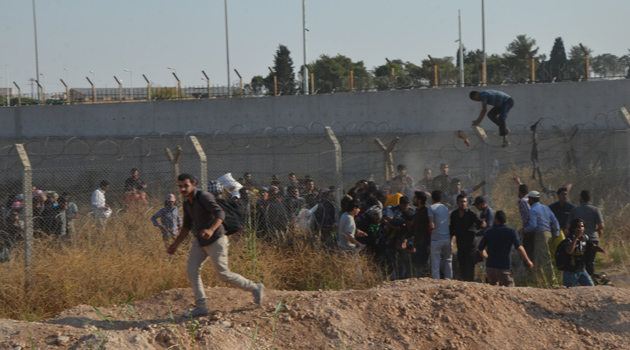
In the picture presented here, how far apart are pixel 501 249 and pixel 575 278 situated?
3.06 feet

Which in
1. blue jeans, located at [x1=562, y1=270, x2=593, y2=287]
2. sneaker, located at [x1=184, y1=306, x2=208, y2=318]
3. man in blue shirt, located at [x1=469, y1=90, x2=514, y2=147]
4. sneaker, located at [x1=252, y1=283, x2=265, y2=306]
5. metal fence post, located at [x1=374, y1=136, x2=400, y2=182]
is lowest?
blue jeans, located at [x1=562, y1=270, x2=593, y2=287]

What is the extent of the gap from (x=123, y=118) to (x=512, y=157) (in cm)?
1418

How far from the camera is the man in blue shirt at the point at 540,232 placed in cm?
816

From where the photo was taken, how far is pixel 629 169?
9.69 meters

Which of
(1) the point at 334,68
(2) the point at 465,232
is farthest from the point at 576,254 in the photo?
(1) the point at 334,68

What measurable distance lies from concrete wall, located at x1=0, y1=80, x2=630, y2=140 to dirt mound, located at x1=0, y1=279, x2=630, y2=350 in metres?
11.3

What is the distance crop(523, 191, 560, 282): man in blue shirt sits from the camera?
8164 mm

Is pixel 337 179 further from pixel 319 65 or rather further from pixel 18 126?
pixel 319 65

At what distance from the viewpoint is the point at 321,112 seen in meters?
19.6

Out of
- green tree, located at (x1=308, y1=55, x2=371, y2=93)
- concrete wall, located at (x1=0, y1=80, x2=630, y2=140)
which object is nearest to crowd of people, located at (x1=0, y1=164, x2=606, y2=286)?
concrete wall, located at (x1=0, y1=80, x2=630, y2=140)

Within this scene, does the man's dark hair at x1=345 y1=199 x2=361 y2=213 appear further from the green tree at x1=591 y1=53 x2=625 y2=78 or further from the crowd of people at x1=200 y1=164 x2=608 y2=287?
the green tree at x1=591 y1=53 x2=625 y2=78

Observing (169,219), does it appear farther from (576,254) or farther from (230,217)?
(576,254)

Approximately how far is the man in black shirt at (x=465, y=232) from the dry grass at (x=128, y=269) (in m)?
1.19

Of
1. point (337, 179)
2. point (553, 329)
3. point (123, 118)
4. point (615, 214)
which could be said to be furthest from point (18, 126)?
point (553, 329)
